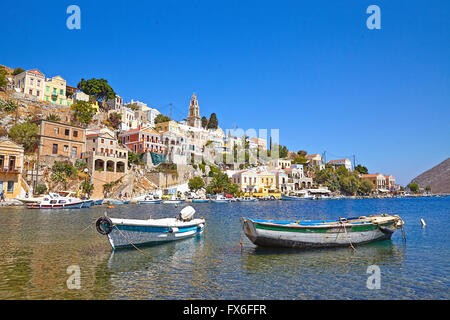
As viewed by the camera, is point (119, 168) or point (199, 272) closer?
point (199, 272)

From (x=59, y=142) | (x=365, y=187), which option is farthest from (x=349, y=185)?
(x=59, y=142)

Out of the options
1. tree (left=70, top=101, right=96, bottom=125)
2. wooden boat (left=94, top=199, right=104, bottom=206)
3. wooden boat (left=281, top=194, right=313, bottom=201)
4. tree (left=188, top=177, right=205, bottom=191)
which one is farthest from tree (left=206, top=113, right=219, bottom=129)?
wooden boat (left=94, top=199, right=104, bottom=206)

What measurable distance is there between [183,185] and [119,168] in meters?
14.5

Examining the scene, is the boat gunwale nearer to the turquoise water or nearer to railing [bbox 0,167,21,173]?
the turquoise water

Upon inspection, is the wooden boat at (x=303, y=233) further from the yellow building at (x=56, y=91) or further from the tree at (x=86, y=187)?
the yellow building at (x=56, y=91)

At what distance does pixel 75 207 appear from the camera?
39500mm

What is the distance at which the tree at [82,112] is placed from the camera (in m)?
65.4

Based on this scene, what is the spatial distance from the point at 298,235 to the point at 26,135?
48.8 m

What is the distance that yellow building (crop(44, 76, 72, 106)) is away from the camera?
6738 cm

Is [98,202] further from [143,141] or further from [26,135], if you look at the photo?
[143,141]

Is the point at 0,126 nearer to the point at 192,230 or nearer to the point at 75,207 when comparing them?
the point at 75,207

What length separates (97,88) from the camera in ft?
266

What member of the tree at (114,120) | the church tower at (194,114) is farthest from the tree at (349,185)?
the tree at (114,120)
